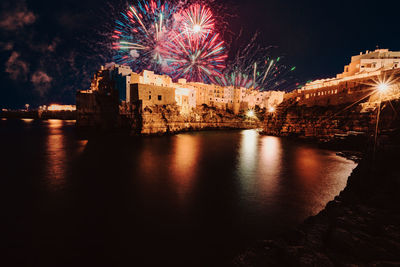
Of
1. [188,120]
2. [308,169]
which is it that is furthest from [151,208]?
[188,120]

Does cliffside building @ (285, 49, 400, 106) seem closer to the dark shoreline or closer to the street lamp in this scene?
the street lamp

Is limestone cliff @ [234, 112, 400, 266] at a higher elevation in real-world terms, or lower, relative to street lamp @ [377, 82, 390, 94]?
lower

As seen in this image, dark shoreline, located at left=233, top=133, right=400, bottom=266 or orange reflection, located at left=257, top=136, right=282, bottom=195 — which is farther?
orange reflection, located at left=257, top=136, right=282, bottom=195

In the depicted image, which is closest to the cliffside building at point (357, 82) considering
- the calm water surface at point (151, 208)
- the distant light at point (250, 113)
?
the calm water surface at point (151, 208)

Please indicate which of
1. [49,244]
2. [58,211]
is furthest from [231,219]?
[58,211]

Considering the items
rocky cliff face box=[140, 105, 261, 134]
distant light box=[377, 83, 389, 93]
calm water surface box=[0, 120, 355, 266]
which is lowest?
calm water surface box=[0, 120, 355, 266]

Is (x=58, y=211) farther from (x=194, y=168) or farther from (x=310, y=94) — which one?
(x=310, y=94)

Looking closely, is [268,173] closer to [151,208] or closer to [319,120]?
[151,208]

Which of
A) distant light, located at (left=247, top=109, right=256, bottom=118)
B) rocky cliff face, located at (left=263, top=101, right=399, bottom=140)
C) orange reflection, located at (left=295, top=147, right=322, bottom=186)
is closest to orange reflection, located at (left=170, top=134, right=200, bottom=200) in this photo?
orange reflection, located at (left=295, top=147, right=322, bottom=186)

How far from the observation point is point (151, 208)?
9430 millimetres

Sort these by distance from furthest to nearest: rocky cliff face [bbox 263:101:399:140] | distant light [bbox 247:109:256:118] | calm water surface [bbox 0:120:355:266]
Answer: distant light [bbox 247:109:256:118]
rocky cliff face [bbox 263:101:399:140]
calm water surface [bbox 0:120:355:266]

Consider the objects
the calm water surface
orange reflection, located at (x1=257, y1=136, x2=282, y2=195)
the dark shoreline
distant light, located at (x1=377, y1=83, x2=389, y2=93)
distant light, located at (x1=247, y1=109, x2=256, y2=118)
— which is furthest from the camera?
distant light, located at (x1=247, y1=109, x2=256, y2=118)

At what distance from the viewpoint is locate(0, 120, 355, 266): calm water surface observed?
6402 millimetres

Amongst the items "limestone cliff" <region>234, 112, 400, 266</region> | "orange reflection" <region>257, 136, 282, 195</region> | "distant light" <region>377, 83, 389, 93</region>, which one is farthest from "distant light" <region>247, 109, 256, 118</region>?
"limestone cliff" <region>234, 112, 400, 266</region>
